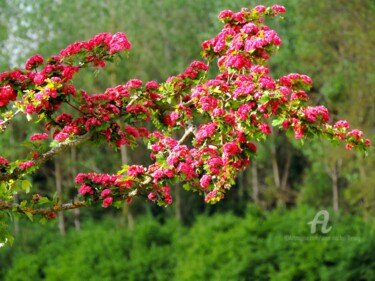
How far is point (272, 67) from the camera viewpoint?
82.6 ft

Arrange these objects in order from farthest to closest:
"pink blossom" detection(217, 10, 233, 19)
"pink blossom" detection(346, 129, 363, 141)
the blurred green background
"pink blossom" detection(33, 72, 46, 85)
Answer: the blurred green background, "pink blossom" detection(217, 10, 233, 19), "pink blossom" detection(346, 129, 363, 141), "pink blossom" detection(33, 72, 46, 85)

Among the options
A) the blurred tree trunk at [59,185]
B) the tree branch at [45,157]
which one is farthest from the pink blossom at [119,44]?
the blurred tree trunk at [59,185]

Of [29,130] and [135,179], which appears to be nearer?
[135,179]

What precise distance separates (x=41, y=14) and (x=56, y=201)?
18.5 meters

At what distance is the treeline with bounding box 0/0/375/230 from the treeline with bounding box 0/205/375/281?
9.41 feet

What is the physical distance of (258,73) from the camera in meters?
5.50

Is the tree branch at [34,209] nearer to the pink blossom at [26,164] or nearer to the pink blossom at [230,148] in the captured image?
the pink blossom at [26,164]

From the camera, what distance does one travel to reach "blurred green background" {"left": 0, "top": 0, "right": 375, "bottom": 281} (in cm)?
1498

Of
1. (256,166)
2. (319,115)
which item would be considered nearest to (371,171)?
(256,166)

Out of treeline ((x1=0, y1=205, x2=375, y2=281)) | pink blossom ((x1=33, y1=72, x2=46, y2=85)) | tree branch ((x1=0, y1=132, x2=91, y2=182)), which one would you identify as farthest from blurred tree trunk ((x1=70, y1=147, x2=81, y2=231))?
pink blossom ((x1=33, y1=72, x2=46, y2=85))

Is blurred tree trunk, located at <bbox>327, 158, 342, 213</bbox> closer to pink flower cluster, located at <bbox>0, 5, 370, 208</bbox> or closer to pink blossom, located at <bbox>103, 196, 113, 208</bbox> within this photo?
pink flower cluster, located at <bbox>0, 5, 370, 208</bbox>

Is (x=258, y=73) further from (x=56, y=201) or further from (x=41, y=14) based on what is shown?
(x=41, y=14)

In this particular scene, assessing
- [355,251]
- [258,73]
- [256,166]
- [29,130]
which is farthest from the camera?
[256,166]

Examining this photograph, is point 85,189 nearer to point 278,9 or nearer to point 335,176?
point 278,9
